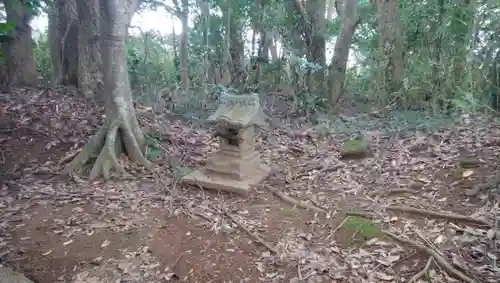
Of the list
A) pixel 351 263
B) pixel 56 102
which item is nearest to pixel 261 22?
pixel 56 102

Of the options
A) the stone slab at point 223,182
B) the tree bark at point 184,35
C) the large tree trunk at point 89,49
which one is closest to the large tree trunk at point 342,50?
the tree bark at point 184,35

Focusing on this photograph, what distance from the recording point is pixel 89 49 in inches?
316

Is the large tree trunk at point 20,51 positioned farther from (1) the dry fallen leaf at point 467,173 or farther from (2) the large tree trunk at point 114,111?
(1) the dry fallen leaf at point 467,173

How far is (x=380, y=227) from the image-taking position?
4.29m

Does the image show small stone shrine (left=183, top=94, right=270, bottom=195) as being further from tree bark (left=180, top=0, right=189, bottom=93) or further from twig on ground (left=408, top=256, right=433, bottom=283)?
tree bark (left=180, top=0, right=189, bottom=93)

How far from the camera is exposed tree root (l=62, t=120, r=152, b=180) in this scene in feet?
18.9

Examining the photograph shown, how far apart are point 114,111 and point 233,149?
187 cm

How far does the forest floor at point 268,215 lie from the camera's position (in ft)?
12.3

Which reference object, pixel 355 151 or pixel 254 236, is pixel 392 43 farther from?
pixel 254 236

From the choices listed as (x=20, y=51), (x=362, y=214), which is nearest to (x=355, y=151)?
(x=362, y=214)

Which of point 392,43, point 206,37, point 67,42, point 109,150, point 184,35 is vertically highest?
point 184,35

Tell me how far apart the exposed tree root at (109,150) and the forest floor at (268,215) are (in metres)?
0.21

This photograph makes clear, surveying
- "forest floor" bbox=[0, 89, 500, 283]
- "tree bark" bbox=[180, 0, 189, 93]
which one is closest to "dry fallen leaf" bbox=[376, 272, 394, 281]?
"forest floor" bbox=[0, 89, 500, 283]

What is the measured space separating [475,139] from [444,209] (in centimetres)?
213
